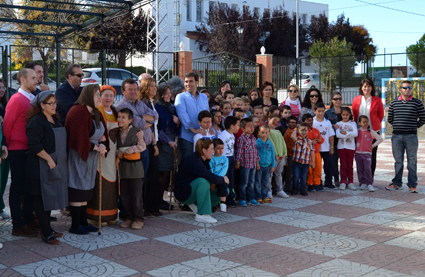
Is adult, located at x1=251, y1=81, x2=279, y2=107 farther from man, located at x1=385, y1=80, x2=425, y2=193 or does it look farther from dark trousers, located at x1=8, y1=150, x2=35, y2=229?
dark trousers, located at x1=8, y1=150, x2=35, y2=229

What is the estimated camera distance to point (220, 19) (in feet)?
158

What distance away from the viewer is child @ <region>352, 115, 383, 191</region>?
9.05 meters

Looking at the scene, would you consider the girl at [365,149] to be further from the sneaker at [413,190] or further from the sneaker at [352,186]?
the sneaker at [413,190]

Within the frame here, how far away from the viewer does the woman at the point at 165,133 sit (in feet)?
23.4

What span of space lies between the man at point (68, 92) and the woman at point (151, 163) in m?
0.88

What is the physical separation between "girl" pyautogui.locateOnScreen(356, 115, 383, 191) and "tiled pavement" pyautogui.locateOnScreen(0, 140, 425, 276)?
1.55 meters

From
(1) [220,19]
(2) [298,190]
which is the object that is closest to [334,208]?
Result: (2) [298,190]

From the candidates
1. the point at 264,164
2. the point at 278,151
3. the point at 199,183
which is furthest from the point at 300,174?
the point at 199,183

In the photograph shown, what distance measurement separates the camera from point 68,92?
6309mm

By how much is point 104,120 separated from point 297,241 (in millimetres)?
2715

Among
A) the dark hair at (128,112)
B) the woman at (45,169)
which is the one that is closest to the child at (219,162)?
the dark hair at (128,112)

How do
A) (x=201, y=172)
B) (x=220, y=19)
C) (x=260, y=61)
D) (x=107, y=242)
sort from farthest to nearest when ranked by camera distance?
(x=220, y=19) → (x=260, y=61) → (x=201, y=172) → (x=107, y=242)

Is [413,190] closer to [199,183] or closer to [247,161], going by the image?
[247,161]

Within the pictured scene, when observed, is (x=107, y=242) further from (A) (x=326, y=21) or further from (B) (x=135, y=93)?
(A) (x=326, y=21)
